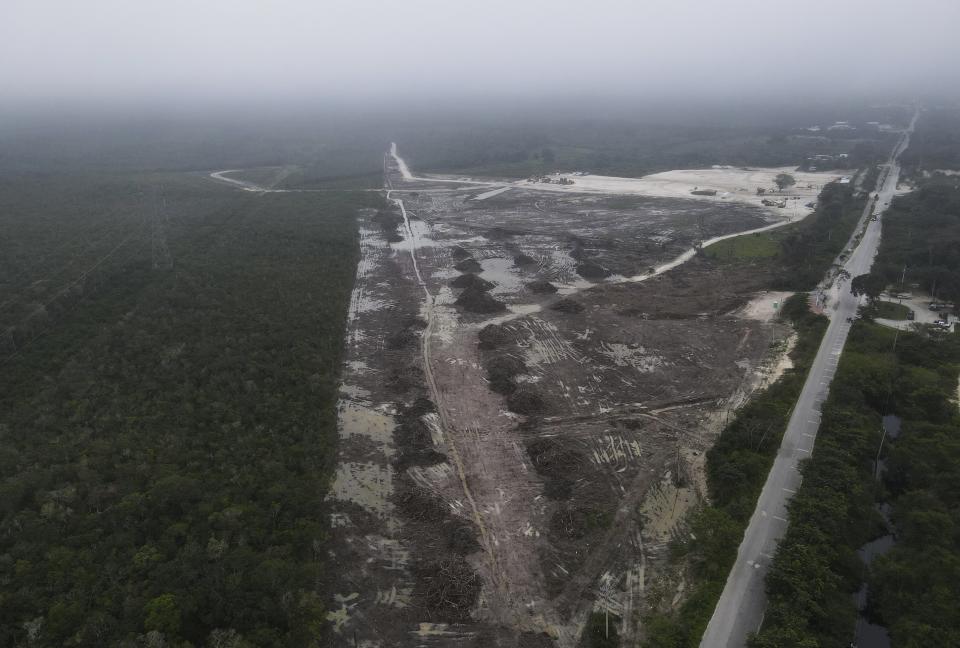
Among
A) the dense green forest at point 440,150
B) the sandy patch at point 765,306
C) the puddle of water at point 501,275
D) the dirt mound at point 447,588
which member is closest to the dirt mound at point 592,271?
the puddle of water at point 501,275

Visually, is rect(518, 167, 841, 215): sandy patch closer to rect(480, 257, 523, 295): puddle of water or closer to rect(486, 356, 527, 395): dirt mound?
rect(480, 257, 523, 295): puddle of water

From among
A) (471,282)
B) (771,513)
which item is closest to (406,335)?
(471,282)

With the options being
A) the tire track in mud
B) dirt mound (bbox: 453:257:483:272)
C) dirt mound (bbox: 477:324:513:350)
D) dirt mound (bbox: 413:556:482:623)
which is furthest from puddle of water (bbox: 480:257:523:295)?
dirt mound (bbox: 413:556:482:623)

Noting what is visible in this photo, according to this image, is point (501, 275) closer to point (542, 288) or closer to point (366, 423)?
point (542, 288)

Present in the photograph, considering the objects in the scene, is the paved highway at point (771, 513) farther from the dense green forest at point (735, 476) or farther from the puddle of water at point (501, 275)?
the puddle of water at point (501, 275)

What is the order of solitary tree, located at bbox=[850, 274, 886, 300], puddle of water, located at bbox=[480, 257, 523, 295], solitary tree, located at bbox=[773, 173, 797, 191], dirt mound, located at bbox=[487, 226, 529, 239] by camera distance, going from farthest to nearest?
solitary tree, located at bbox=[773, 173, 797, 191]
dirt mound, located at bbox=[487, 226, 529, 239]
puddle of water, located at bbox=[480, 257, 523, 295]
solitary tree, located at bbox=[850, 274, 886, 300]
